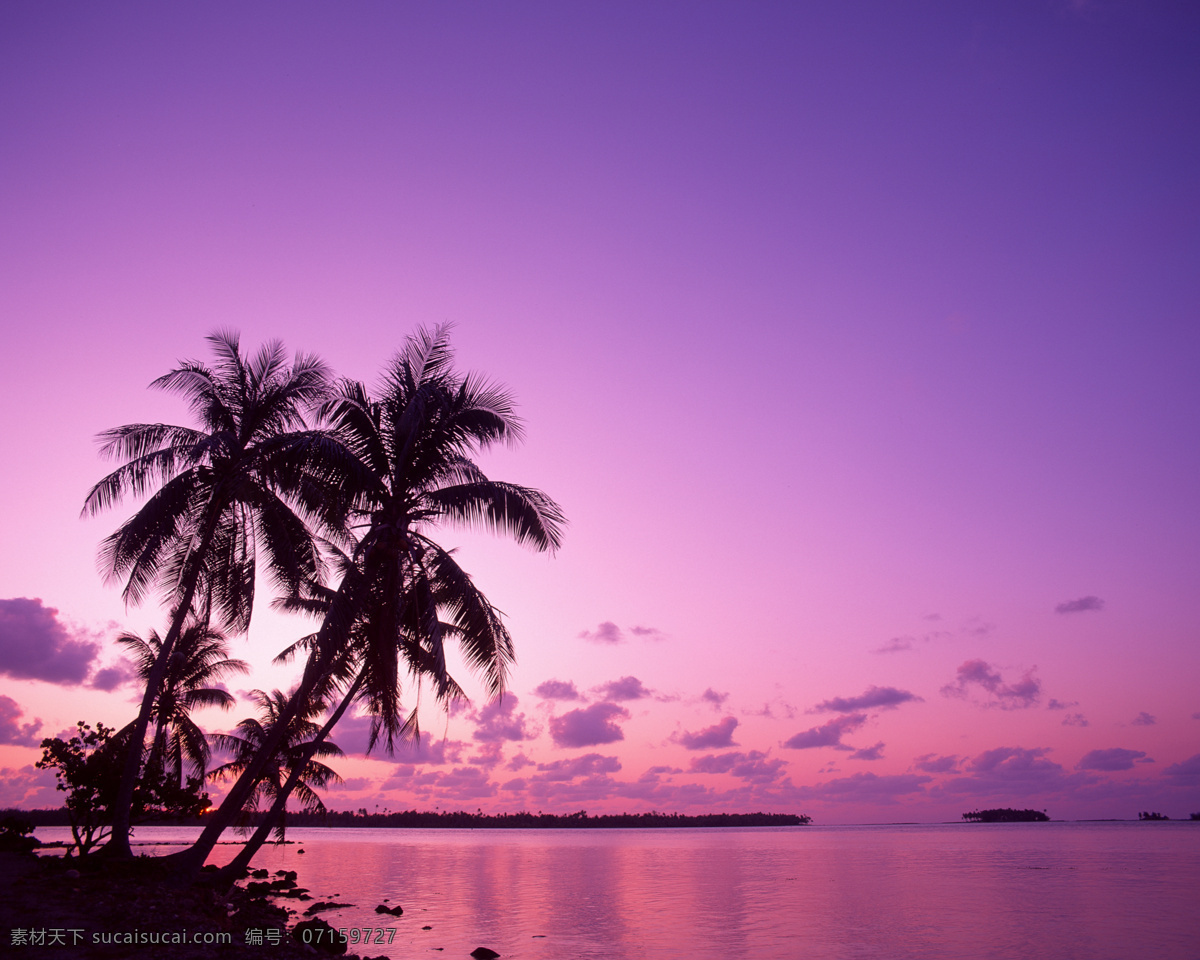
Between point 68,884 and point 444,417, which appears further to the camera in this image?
point 444,417

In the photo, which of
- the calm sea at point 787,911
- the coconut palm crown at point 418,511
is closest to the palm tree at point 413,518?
the coconut palm crown at point 418,511

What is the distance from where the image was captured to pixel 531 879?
41.6 m

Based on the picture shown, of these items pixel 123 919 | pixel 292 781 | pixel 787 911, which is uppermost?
pixel 292 781

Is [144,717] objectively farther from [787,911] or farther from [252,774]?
[787,911]

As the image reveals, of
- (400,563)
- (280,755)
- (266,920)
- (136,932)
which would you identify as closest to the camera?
(136,932)

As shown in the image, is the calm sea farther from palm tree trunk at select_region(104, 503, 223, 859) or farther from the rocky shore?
palm tree trunk at select_region(104, 503, 223, 859)

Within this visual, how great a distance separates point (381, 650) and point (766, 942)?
1271 cm

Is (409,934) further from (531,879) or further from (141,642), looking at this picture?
(531,879)

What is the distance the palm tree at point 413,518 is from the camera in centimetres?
1659

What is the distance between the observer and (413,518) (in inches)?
694

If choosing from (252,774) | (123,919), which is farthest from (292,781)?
(123,919)

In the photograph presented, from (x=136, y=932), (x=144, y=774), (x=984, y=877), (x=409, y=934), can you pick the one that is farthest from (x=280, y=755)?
(x=984, y=877)

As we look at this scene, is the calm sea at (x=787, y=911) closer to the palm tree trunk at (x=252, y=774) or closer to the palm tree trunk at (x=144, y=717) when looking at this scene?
the palm tree trunk at (x=252, y=774)

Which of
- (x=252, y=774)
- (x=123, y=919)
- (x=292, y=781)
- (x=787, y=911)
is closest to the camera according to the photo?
(x=123, y=919)
